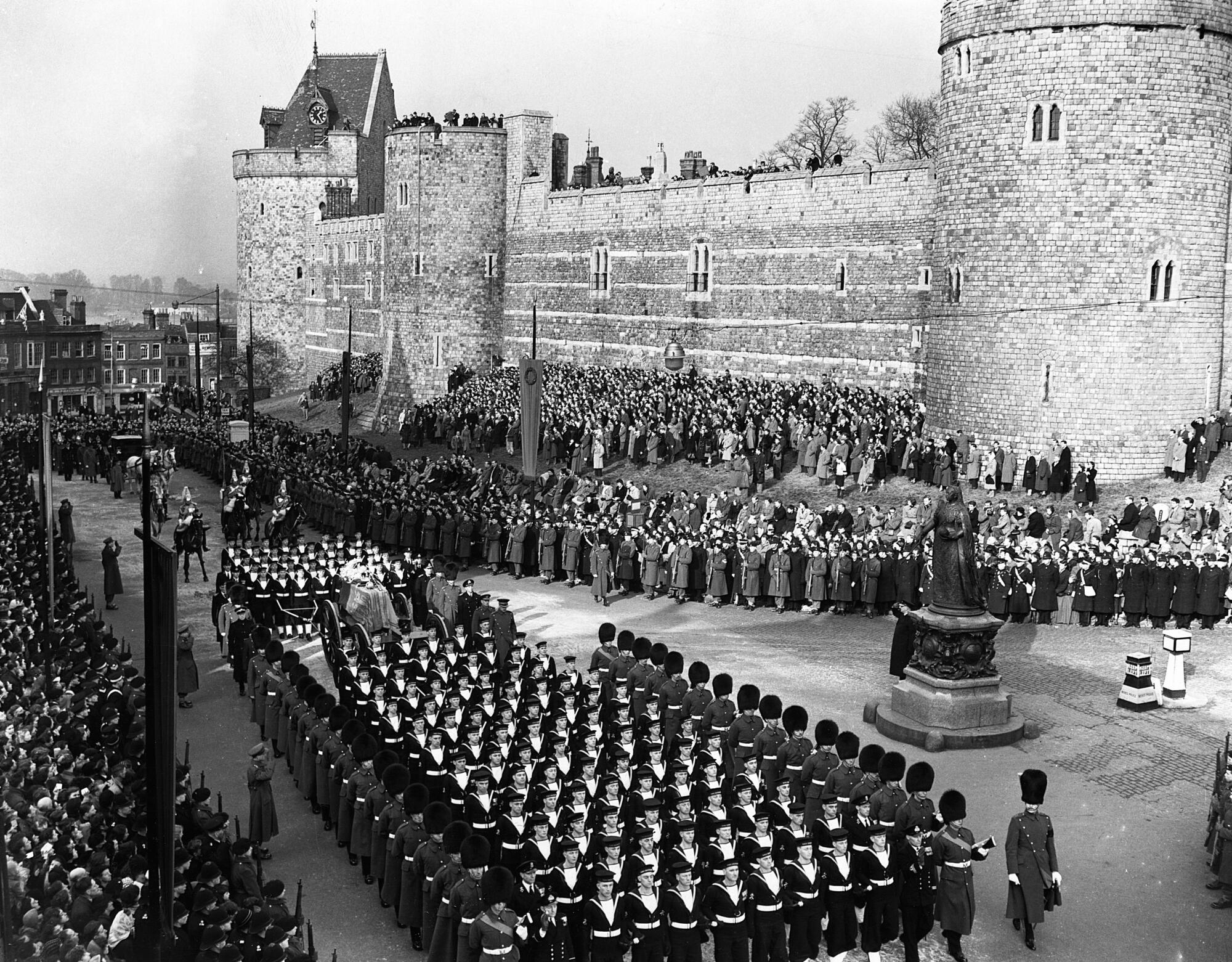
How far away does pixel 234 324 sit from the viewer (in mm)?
65625

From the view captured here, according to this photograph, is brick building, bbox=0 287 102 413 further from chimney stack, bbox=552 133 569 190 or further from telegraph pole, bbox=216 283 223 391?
chimney stack, bbox=552 133 569 190

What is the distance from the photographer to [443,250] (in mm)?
42375

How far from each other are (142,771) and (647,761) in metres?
3.95

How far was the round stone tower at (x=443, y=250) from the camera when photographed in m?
42.0

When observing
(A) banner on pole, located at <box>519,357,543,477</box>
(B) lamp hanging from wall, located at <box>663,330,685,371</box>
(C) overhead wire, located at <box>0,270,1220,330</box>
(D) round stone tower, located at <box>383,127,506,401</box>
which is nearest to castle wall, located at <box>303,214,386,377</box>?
(D) round stone tower, located at <box>383,127,506,401</box>

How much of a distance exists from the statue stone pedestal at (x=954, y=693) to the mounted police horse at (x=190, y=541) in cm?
1242

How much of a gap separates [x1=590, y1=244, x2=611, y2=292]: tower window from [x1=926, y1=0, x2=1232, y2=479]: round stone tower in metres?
14.8

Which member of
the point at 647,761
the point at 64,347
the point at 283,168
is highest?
the point at 283,168

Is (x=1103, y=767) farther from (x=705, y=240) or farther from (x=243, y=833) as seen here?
(x=705, y=240)

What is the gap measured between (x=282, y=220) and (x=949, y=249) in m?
38.3

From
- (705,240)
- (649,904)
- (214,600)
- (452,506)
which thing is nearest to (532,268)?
(705,240)

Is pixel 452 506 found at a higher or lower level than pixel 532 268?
lower

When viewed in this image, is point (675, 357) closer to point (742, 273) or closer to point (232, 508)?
point (742, 273)

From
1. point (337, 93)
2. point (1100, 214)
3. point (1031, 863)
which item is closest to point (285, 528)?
point (1100, 214)
